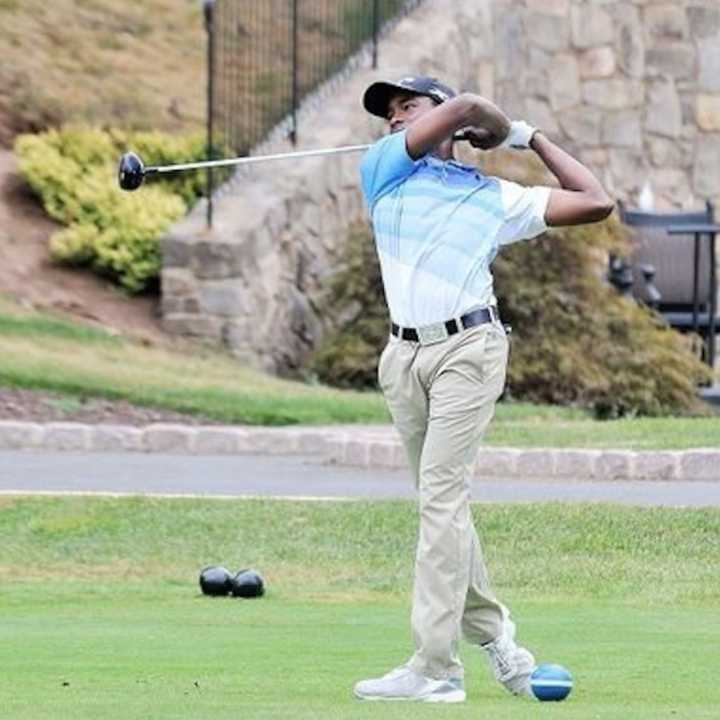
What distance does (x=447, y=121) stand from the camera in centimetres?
843

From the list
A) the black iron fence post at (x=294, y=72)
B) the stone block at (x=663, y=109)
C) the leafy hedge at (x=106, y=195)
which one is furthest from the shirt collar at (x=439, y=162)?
the stone block at (x=663, y=109)

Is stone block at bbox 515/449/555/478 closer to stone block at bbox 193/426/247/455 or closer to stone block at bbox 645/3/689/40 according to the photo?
stone block at bbox 193/426/247/455

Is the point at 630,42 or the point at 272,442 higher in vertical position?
the point at 630,42

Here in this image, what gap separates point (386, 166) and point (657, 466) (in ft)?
26.4

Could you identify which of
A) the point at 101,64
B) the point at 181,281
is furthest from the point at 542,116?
the point at 181,281

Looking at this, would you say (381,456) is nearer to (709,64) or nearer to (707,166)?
(707,166)

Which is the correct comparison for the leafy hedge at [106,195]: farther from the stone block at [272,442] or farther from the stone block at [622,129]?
the stone block at [622,129]

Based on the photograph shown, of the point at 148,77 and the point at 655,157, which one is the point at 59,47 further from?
the point at 655,157

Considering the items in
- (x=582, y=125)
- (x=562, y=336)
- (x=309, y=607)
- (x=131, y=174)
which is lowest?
(x=309, y=607)

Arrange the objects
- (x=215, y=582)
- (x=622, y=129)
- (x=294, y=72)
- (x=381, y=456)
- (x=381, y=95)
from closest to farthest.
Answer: (x=381, y=95) → (x=215, y=582) → (x=381, y=456) → (x=294, y=72) → (x=622, y=129)

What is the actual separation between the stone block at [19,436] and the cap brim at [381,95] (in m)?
9.35

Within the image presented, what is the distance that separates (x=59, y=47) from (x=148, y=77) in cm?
88

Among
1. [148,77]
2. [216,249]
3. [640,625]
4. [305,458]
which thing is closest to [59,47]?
[148,77]

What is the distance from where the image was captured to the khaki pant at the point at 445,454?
853 cm
